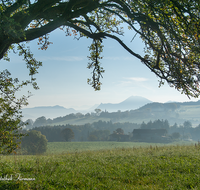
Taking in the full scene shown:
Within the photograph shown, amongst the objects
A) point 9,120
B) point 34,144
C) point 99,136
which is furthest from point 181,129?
point 9,120

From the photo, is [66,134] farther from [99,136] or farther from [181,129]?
[181,129]

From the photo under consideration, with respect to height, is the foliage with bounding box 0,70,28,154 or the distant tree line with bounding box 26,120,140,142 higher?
the foliage with bounding box 0,70,28,154

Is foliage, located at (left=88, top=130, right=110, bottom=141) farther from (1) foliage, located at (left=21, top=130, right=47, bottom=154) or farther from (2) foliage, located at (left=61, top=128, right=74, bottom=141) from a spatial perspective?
(1) foliage, located at (left=21, top=130, right=47, bottom=154)

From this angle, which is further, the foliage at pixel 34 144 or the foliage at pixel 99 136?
the foliage at pixel 99 136

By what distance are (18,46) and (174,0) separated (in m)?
10.0

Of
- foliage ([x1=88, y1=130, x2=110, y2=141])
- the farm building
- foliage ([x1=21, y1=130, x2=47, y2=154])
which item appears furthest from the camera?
the farm building

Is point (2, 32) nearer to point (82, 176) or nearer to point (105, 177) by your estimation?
point (82, 176)

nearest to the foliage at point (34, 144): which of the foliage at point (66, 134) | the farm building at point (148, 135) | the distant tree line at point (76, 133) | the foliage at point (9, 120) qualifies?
the foliage at point (66, 134)

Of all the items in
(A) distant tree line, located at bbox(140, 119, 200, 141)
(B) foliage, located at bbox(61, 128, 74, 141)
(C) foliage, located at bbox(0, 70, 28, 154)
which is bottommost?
(A) distant tree line, located at bbox(140, 119, 200, 141)

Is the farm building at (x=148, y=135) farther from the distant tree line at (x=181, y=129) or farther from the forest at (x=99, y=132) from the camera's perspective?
the distant tree line at (x=181, y=129)

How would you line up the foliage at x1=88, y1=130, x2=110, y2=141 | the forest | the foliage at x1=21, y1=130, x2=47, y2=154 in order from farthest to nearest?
the foliage at x1=88, y1=130, x2=110, y2=141 < the forest < the foliage at x1=21, y1=130, x2=47, y2=154

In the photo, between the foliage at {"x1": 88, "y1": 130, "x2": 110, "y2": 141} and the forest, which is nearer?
the forest

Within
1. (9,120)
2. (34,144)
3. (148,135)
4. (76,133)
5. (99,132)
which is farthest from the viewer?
(76,133)

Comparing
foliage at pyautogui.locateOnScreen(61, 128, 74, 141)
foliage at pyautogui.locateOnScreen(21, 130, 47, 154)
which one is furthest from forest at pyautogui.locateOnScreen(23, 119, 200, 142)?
foliage at pyautogui.locateOnScreen(21, 130, 47, 154)
